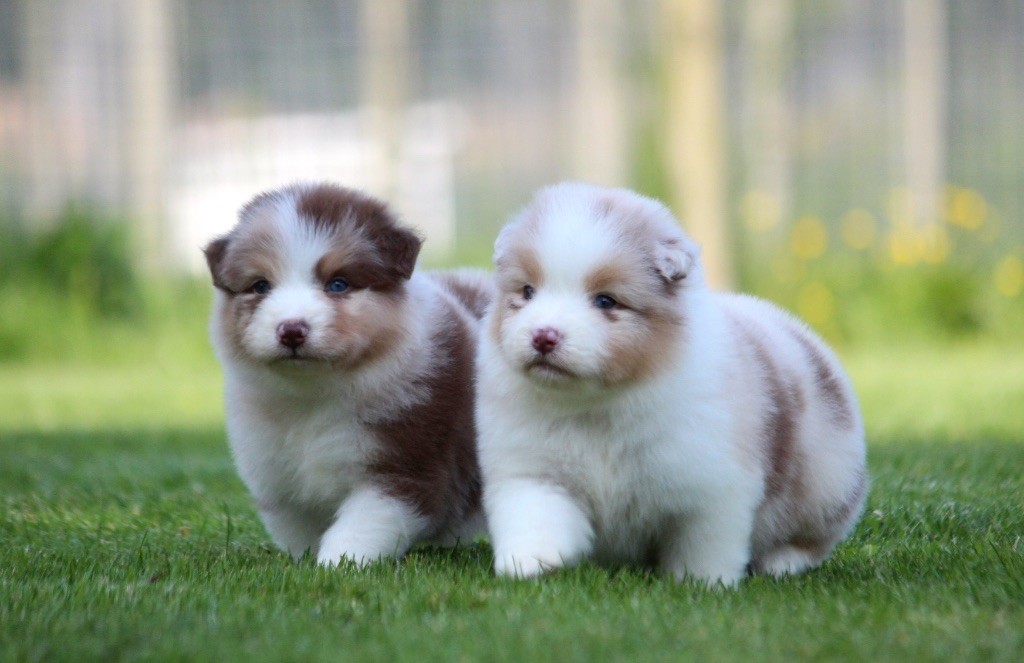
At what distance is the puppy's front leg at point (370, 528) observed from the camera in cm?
405

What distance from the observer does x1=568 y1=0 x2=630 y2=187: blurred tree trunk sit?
44.0 feet

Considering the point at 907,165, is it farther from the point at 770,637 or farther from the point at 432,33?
the point at 770,637

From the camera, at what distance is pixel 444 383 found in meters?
4.40

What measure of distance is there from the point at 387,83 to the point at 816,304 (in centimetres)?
516

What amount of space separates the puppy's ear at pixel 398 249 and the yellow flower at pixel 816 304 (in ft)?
28.0

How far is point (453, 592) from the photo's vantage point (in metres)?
3.45

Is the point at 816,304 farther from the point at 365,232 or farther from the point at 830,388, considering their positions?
the point at 365,232

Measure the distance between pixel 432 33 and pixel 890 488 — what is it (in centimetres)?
1027

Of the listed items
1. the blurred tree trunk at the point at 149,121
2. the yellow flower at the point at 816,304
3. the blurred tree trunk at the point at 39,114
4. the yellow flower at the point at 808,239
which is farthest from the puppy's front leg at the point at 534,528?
the blurred tree trunk at the point at 39,114

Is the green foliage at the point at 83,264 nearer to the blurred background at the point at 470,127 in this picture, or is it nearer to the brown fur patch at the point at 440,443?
the blurred background at the point at 470,127

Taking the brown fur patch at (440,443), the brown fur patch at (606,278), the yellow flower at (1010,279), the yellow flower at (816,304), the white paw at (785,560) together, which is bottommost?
the yellow flower at (816,304)

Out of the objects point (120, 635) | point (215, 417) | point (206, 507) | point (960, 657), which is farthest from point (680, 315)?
point (215, 417)

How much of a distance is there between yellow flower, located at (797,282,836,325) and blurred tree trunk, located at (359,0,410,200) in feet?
14.7

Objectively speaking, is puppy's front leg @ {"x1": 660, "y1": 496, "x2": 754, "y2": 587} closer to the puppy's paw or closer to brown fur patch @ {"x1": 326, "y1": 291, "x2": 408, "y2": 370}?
the puppy's paw
